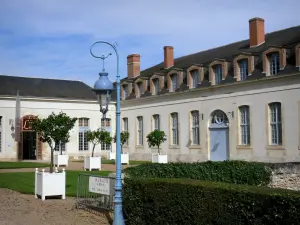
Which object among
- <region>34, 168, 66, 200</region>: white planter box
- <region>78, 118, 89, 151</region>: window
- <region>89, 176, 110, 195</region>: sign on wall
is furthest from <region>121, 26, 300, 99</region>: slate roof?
<region>89, 176, 110, 195</region>: sign on wall

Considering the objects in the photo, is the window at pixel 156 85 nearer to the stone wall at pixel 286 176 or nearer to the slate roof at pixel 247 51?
the slate roof at pixel 247 51

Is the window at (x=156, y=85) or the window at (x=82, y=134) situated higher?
the window at (x=156, y=85)

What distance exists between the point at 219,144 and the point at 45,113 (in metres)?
14.0

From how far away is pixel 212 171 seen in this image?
1100cm

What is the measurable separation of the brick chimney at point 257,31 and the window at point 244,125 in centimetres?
434

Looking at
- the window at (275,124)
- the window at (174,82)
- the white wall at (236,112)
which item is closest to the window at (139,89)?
the white wall at (236,112)

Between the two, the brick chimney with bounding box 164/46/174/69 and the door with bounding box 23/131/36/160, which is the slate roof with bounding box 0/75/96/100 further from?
the brick chimney with bounding box 164/46/174/69

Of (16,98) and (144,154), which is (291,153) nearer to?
(144,154)

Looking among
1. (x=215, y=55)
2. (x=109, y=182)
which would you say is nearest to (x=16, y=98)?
(x=215, y=55)

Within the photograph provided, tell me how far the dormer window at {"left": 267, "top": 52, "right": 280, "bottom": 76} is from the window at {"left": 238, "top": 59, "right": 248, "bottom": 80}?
1.77 m

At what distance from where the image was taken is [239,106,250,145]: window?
81.3 feet

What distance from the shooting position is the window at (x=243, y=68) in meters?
24.8

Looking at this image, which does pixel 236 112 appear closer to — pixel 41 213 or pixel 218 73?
pixel 218 73

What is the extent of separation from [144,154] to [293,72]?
14186 millimetres
